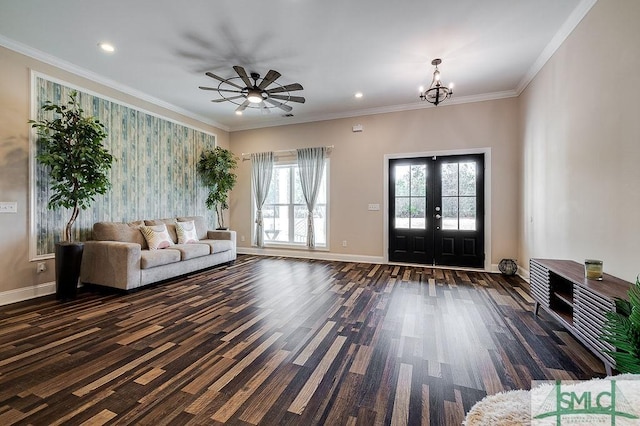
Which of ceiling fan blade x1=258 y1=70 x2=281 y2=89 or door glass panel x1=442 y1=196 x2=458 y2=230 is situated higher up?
ceiling fan blade x1=258 y1=70 x2=281 y2=89

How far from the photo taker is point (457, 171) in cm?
513

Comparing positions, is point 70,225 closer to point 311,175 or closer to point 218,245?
point 218,245

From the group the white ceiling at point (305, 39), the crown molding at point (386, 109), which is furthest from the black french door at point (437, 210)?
the white ceiling at point (305, 39)

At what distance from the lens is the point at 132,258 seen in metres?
3.65

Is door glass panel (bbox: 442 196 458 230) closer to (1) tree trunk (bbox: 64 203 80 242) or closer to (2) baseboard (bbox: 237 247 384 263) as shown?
(2) baseboard (bbox: 237 247 384 263)

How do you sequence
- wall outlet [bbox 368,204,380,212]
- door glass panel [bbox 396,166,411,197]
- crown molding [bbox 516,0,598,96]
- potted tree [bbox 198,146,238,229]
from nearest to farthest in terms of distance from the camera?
crown molding [bbox 516,0,598,96] < door glass panel [bbox 396,166,411,197] < wall outlet [bbox 368,204,380,212] < potted tree [bbox 198,146,238,229]

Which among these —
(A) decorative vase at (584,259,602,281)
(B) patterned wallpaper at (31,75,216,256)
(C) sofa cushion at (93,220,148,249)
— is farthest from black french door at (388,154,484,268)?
(C) sofa cushion at (93,220,148,249)

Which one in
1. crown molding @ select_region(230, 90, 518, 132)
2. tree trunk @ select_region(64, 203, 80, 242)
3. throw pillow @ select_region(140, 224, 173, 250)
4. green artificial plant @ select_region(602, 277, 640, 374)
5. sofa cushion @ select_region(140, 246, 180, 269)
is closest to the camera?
green artificial plant @ select_region(602, 277, 640, 374)

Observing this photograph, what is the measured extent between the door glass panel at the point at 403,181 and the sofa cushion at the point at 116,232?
4.81m

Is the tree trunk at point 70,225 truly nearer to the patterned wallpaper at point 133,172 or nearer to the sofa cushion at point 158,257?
the patterned wallpaper at point 133,172

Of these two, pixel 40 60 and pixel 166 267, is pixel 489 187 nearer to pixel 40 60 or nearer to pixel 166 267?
pixel 166 267

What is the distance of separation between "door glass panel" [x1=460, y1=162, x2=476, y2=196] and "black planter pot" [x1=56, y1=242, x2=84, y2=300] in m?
6.15

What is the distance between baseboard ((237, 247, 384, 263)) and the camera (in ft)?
18.7

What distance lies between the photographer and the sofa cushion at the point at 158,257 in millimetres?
3802
